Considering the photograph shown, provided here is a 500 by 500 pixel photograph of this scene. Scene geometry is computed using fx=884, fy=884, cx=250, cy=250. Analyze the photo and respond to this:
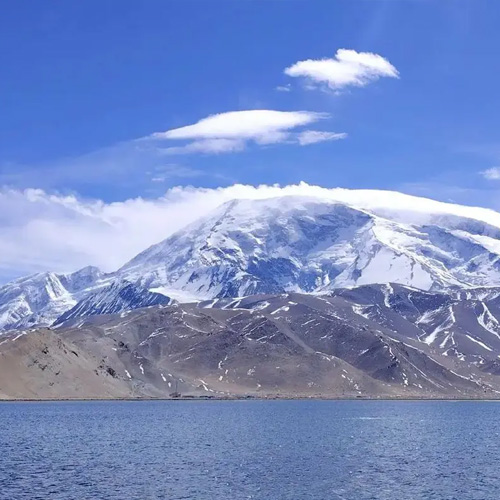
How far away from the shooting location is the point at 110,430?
641ft

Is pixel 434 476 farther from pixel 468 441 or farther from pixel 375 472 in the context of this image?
pixel 468 441

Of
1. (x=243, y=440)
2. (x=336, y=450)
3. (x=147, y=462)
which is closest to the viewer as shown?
(x=147, y=462)

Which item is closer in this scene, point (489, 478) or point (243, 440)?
point (489, 478)

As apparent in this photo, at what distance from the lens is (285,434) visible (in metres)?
191

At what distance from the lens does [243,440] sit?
17200cm

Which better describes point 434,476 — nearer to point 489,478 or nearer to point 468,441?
point 489,478

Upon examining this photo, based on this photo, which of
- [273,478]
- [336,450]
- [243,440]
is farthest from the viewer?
[243,440]

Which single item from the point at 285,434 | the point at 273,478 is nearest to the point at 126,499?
the point at 273,478

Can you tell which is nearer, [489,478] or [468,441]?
[489,478]

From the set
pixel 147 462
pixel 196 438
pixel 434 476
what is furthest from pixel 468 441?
pixel 147 462

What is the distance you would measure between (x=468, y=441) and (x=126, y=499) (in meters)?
104

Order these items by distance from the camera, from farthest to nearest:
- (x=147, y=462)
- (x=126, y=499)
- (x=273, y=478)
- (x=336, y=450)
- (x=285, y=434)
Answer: (x=285, y=434), (x=336, y=450), (x=147, y=462), (x=273, y=478), (x=126, y=499)

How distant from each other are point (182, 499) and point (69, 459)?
140 feet

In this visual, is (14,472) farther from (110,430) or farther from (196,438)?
(110,430)
